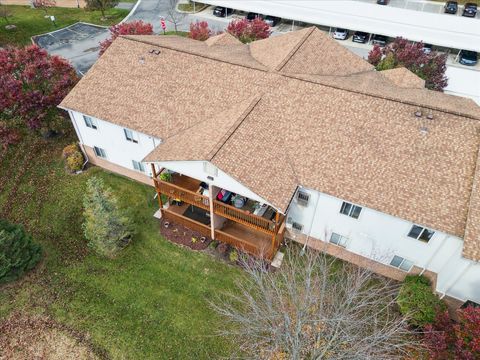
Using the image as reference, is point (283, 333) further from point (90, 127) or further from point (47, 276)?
point (90, 127)

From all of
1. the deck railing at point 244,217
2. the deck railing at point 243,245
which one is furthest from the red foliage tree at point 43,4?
the deck railing at point 243,245

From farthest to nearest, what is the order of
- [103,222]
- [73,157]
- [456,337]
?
[73,157]
[103,222]
[456,337]

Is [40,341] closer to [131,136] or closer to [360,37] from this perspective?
[131,136]

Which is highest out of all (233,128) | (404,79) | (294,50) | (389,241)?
(294,50)

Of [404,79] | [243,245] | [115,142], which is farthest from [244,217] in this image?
[404,79]

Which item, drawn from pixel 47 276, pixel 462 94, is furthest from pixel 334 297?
pixel 462 94

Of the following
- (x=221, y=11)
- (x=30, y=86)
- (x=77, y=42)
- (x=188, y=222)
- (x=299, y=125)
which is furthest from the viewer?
(x=221, y=11)

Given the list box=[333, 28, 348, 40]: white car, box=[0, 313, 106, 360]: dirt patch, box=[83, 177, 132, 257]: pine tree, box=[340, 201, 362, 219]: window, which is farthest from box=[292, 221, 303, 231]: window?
box=[333, 28, 348, 40]: white car
